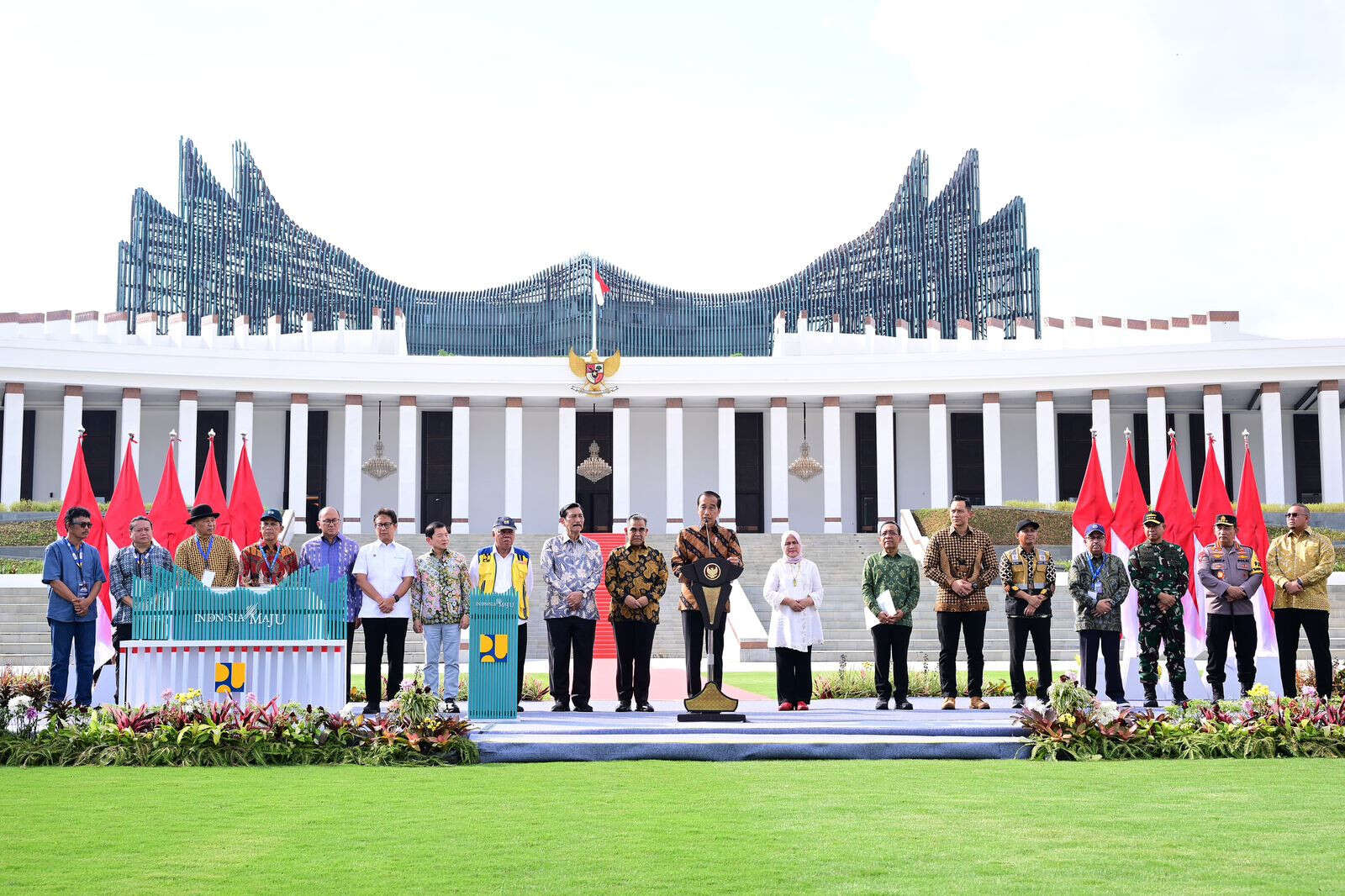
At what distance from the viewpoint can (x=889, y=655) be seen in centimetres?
1141

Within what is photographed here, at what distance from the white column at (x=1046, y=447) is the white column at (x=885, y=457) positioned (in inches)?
131

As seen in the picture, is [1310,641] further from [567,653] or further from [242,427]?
[242,427]

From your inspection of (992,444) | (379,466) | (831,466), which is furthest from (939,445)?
(379,466)

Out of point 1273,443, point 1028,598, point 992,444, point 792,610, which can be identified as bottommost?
point 792,610

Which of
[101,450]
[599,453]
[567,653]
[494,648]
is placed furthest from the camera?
[599,453]

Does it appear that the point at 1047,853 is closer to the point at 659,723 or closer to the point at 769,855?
the point at 769,855

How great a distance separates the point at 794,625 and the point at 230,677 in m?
4.60

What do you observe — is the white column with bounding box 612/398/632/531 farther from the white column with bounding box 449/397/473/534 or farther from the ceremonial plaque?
the ceremonial plaque

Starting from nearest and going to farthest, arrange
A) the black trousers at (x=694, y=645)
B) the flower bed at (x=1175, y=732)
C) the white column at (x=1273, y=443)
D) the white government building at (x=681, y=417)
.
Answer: the flower bed at (x=1175, y=732)
the black trousers at (x=694, y=645)
the white column at (x=1273, y=443)
the white government building at (x=681, y=417)

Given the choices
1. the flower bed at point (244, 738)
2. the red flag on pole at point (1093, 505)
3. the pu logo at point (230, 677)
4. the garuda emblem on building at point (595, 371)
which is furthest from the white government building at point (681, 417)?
the flower bed at point (244, 738)

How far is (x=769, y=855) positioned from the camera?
5.32m

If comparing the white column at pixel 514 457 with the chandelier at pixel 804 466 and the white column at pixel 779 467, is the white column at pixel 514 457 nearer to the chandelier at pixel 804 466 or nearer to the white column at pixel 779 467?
the white column at pixel 779 467

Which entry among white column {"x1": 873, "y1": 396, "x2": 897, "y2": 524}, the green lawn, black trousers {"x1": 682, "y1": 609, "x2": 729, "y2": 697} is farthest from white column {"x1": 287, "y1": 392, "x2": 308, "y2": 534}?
the green lawn

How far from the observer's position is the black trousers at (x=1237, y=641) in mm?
11062
